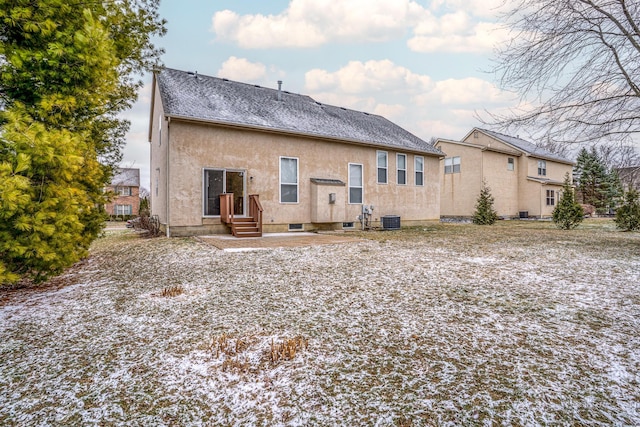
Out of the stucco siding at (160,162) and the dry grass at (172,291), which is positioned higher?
the stucco siding at (160,162)

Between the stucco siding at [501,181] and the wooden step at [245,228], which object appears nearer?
the wooden step at [245,228]

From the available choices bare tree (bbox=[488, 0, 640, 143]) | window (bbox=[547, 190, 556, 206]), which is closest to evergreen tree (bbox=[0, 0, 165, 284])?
bare tree (bbox=[488, 0, 640, 143])

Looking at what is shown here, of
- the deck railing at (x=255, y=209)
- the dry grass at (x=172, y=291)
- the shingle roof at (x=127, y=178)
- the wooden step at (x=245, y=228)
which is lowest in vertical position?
the dry grass at (x=172, y=291)

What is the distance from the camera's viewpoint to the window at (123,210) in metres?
35.2

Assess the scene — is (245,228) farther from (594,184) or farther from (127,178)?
A: (127,178)

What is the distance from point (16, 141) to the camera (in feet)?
11.2

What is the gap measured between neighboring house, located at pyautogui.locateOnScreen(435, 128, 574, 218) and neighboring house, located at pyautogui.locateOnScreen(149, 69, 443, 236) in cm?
661

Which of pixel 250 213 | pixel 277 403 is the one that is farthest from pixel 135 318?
pixel 250 213

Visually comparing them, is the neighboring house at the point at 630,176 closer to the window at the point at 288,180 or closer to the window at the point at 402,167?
the window at the point at 402,167

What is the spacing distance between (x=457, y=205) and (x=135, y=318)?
69.4 ft

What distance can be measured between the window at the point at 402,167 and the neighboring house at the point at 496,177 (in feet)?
26.8

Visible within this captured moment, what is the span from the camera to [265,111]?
12.2 metres

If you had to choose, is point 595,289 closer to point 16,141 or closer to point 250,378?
point 250,378

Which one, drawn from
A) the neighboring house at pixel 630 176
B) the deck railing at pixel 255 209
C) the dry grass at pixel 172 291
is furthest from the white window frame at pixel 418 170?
the dry grass at pixel 172 291
